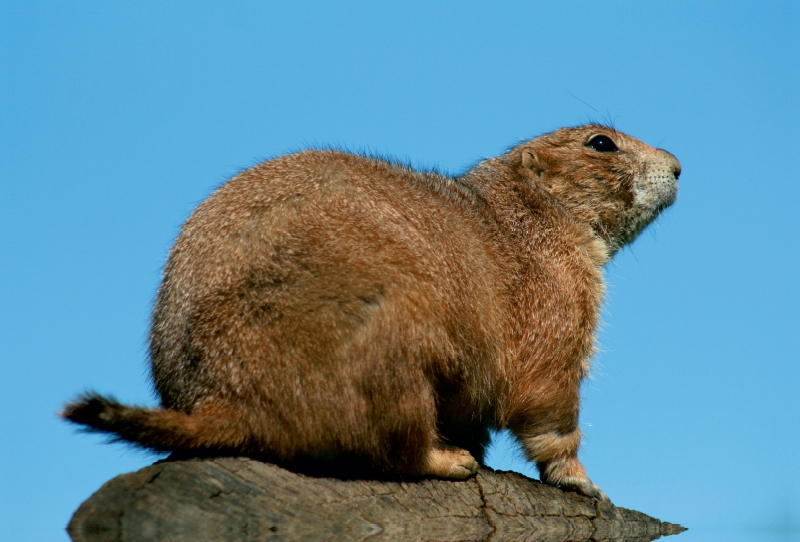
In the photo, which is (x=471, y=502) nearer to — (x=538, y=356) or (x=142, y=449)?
(x=538, y=356)

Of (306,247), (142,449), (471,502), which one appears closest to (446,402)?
(471,502)

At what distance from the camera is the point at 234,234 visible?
750 cm

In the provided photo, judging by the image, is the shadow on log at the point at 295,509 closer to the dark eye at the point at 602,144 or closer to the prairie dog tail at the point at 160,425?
the prairie dog tail at the point at 160,425

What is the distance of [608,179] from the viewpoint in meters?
10.7

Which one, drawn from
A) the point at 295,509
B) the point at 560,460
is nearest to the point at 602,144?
the point at 560,460

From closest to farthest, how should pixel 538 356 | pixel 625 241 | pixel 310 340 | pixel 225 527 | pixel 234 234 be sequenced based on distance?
1. pixel 225 527
2. pixel 310 340
3. pixel 234 234
4. pixel 538 356
5. pixel 625 241

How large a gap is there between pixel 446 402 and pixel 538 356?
4.46 ft

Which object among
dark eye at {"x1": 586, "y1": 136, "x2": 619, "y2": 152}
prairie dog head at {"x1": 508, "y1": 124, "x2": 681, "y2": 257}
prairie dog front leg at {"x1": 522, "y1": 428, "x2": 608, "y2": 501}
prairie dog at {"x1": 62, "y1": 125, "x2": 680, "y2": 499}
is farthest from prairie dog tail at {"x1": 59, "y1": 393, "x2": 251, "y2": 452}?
dark eye at {"x1": 586, "y1": 136, "x2": 619, "y2": 152}

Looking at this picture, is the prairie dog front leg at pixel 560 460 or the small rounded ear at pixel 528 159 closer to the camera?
the prairie dog front leg at pixel 560 460

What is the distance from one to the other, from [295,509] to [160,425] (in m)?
1.26

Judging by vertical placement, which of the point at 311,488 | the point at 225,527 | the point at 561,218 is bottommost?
the point at 225,527

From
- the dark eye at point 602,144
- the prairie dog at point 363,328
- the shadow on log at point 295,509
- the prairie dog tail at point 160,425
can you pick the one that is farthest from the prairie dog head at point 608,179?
the prairie dog tail at point 160,425

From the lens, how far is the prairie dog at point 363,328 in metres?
6.99

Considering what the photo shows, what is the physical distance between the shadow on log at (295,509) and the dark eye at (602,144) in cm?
463
